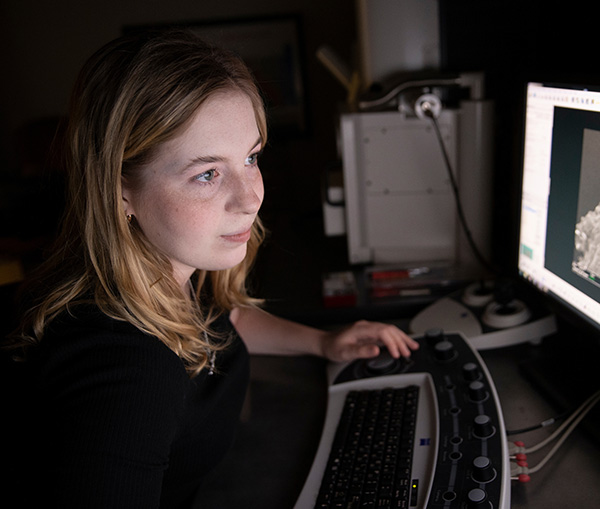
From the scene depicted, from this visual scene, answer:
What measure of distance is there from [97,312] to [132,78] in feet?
0.90

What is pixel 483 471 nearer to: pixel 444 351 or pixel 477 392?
pixel 477 392

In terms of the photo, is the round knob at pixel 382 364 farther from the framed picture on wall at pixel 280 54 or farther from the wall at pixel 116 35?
the framed picture on wall at pixel 280 54

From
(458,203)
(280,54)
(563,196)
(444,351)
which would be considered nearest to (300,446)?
(444,351)

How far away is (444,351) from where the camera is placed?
2.85 ft

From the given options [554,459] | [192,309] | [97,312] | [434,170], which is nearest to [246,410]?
[192,309]

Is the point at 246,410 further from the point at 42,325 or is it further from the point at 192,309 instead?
the point at 42,325

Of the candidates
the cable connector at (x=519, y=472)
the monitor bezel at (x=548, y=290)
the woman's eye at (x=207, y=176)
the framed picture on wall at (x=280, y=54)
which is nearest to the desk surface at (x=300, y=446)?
the cable connector at (x=519, y=472)

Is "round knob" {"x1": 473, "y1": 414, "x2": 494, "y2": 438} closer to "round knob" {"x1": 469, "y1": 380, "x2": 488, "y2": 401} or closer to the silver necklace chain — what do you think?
"round knob" {"x1": 469, "y1": 380, "x2": 488, "y2": 401}

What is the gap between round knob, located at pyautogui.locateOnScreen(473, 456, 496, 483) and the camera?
61cm

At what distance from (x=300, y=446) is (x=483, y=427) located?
27 cm

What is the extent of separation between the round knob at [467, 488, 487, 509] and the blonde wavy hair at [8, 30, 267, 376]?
370mm

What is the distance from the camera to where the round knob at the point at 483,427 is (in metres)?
0.68

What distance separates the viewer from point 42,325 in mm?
676

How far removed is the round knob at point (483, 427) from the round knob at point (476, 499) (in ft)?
0.33
